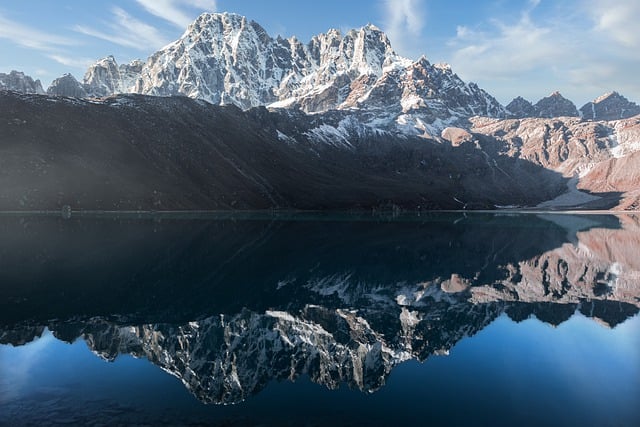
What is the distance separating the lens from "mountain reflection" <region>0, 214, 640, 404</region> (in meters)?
36.4

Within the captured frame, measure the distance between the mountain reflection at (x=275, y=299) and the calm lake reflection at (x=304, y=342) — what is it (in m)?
0.25

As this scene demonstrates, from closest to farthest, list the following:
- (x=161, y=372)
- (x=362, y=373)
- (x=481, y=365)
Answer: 1. (x=161, y=372)
2. (x=362, y=373)
3. (x=481, y=365)

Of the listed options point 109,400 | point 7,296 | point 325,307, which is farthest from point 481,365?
point 7,296

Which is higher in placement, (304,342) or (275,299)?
(275,299)

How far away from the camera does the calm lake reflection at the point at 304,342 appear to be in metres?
27.7

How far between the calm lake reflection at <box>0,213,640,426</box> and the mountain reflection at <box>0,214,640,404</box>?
25cm

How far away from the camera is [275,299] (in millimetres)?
56844

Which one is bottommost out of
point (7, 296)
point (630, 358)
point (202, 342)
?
point (630, 358)

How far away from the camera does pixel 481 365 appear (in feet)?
121

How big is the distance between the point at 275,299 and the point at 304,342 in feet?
54.8

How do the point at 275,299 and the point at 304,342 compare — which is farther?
the point at 275,299

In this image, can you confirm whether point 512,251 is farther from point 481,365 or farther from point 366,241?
point 481,365

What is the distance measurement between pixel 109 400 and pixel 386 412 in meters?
16.0

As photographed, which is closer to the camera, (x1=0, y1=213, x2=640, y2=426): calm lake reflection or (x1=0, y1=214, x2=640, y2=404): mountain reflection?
(x1=0, y1=213, x2=640, y2=426): calm lake reflection
